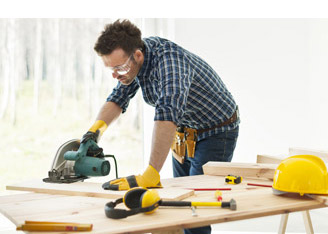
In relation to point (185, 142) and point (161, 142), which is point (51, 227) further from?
point (185, 142)

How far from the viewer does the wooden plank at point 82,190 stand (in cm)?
173

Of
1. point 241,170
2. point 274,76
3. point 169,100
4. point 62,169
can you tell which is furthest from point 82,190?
point 274,76

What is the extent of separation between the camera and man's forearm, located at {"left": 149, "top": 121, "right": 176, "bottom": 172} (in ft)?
6.20

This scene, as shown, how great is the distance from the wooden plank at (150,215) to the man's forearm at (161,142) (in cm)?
24

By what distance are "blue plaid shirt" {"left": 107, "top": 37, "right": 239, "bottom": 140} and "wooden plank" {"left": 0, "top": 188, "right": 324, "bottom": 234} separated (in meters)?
0.48

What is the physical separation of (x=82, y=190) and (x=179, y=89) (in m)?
0.64

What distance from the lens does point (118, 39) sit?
2.11 metres

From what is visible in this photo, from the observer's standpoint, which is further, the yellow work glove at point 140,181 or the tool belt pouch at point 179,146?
Answer: the tool belt pouch at point 179,146

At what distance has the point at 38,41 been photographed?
4.34 m

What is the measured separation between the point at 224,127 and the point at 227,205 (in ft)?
3.15

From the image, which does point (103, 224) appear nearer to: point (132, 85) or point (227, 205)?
point (227, 205)

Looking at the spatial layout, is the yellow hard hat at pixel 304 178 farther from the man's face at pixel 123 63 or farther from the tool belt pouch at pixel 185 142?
the man's face at pixel 123 63

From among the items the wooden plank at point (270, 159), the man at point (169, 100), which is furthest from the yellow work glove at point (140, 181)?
the wooden plank at point (270, 159)

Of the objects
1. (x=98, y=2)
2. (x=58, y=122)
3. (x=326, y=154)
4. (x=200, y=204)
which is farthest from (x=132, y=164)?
(x=200, y=204)
